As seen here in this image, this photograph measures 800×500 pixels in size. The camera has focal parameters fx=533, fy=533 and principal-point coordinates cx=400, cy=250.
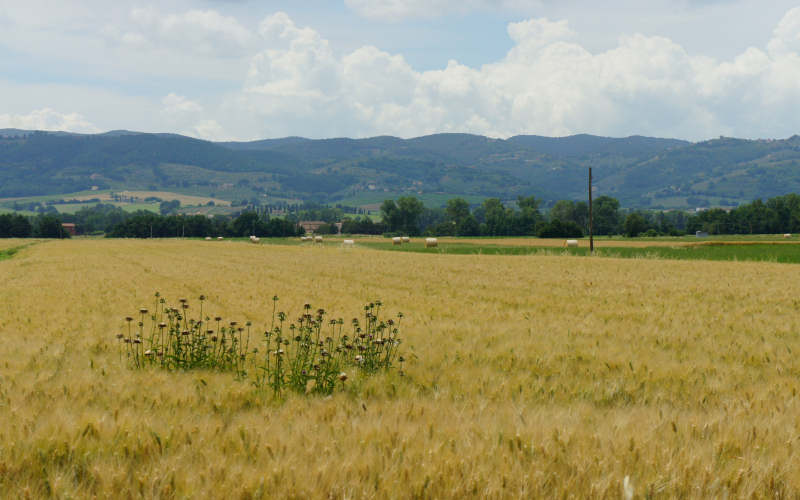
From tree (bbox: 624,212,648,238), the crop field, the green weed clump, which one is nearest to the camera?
the crop field

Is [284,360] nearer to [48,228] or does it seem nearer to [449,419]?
[449,419]

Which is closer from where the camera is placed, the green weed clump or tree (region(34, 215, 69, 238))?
the green weed clump

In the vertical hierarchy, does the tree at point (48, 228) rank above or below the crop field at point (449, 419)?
above

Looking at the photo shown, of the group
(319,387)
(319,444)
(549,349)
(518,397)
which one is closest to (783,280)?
(549,349)

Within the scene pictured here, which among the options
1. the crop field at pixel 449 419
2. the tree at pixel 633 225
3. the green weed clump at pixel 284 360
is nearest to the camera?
the crop field at pixel 449 419

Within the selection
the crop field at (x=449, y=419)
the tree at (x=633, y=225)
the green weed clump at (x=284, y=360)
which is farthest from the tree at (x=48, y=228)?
the green weed clump at (x=284, y=360)

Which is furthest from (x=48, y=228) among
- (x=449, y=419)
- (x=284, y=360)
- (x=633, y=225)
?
(x=449, y=419)

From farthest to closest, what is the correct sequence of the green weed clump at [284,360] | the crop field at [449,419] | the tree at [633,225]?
the tree at [633,225] < the green weed clump at [284,360] < the crop field at [449,419]

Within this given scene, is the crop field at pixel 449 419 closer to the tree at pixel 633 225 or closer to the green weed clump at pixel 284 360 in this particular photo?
the green weed clump at pixel 284 360

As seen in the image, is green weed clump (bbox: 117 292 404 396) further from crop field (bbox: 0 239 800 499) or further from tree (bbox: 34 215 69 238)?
tree (bbox: 34 215 69 238)

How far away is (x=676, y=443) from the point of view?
4.50m

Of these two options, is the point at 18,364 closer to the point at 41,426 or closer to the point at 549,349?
the point at 41,426

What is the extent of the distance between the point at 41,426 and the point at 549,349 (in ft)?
25.7

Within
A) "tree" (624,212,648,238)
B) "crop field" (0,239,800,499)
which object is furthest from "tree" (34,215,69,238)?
"crop field" (0,239,800,499)
